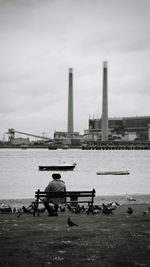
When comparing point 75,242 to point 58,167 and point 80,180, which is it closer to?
point 80,180

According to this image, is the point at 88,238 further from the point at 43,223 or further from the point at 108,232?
the point at 43,223

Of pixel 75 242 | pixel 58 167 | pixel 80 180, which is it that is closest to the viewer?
pixel 75 242

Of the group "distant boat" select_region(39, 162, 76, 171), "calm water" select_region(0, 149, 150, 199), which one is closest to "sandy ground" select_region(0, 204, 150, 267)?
"calm water" select_region(0, 149, 150, 199)

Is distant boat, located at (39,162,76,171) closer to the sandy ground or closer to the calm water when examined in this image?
the calm water

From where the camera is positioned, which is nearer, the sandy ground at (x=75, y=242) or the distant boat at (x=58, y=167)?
the sandy ground at (x=75, y=242)

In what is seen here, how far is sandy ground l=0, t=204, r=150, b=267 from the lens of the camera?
7.07 m

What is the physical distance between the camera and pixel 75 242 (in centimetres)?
845

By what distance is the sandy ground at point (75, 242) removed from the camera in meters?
7.07

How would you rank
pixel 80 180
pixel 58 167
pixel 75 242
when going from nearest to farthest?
1. pixel 75 242
2. pixel 80 180
3. pixel 58 167

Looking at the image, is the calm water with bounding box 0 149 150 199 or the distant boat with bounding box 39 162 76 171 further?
the distant boat with bounding box 39 162 76 171

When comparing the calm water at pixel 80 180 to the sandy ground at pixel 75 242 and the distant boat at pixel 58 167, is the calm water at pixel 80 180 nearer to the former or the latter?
the distant boat at pixel 58 167

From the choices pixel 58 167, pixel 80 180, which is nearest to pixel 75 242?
pixel 80 180

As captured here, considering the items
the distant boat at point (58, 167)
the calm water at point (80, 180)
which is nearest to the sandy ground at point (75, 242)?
the calm water at point (80, 180)

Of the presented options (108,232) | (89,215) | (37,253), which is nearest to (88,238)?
(108,232)
